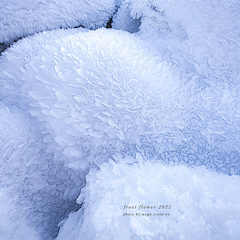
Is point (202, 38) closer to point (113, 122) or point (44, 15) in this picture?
point (113, 122)

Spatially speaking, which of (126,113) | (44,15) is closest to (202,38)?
(126,113)

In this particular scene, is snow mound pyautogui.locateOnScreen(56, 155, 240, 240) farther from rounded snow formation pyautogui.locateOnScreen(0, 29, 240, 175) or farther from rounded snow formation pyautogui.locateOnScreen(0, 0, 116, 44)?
rounded snow formation pyautogui.locateOnScreen(0, 0, 116, 44)

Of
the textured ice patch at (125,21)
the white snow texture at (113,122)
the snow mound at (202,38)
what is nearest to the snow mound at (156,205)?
the white snow texture at (113,122)

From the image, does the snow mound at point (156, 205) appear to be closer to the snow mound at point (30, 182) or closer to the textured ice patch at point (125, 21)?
the snow mound at point (30, 182)

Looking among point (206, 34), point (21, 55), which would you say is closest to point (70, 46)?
point (21, 55)

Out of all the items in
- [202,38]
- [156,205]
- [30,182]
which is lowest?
[30,182]

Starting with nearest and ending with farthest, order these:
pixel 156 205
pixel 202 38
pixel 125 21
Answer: pixel 156 205 < pixel 202 38 < pixel 125 21
